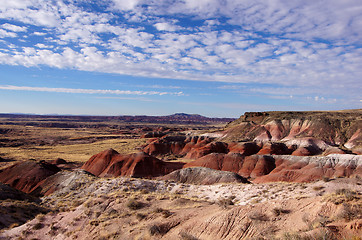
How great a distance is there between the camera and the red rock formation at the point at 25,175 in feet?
109

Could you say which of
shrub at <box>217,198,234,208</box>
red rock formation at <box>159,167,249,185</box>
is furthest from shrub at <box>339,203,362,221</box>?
red rock formation at <box>159,167,249,185</box>

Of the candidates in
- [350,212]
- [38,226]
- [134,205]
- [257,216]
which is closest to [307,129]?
[134,205]

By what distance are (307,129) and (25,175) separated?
69.1m

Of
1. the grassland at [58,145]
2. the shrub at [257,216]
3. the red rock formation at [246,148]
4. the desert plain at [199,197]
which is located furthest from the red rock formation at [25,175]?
the red rock formation at [246,148]

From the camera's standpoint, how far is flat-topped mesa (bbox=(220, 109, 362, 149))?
Answer: 60.1 meters

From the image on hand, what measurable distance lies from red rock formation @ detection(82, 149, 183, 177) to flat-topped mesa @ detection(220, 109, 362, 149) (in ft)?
123

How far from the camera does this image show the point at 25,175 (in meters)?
34.9

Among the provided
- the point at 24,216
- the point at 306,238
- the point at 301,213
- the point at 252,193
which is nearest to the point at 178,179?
the point at 252,193

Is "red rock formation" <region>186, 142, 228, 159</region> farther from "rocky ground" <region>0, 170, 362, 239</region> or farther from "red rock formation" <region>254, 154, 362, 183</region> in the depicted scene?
"rocky ground" <region>0, 170, 362, 239</region>

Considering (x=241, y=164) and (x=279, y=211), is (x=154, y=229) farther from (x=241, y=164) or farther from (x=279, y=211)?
(x=241, y=164)

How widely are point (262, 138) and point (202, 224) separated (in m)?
65.7

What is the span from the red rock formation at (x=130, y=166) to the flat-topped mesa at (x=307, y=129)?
123 ft

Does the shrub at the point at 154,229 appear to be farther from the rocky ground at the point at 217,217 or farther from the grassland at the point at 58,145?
the grassland at the point at 58,145

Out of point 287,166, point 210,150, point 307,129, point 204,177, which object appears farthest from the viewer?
point 307,129
